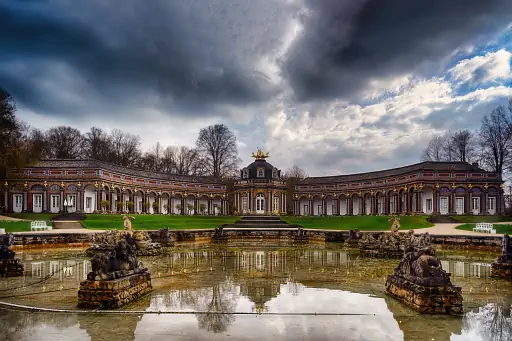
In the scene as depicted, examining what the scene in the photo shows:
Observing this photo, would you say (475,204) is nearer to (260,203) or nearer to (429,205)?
(429,205)

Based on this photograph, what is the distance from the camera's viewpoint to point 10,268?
12242 mm

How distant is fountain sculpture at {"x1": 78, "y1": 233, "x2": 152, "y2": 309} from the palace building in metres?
38.9

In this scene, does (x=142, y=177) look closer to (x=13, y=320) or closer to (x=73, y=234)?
(x=73, y=234)

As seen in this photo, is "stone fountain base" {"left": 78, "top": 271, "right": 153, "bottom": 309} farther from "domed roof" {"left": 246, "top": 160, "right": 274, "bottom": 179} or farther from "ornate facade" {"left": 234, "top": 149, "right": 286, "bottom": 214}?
"domed roof" {"left": 246, "top": 160, "right": 274, "bottom": 179}

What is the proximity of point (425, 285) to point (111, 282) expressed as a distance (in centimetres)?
625

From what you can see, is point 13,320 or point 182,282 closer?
point 13,320

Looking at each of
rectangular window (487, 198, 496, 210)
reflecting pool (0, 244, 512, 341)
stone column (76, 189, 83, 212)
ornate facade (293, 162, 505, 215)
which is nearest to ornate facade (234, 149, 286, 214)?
ornate facade (293, 162, 505, 215)

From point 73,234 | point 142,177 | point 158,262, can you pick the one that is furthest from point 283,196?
point 158,262

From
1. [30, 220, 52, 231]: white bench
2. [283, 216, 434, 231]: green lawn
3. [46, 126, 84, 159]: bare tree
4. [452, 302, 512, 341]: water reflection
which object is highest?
[46, 126, 84, 159]: bare tree

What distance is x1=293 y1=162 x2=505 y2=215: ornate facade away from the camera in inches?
1761

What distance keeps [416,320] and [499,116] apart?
46.8 metres

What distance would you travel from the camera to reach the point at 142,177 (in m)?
53.9

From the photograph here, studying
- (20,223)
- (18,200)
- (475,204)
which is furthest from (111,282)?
(475,204)

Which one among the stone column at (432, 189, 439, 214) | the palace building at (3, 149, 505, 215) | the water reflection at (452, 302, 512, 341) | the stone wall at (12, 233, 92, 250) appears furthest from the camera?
the stone column at (432, 189, 439, 214)
